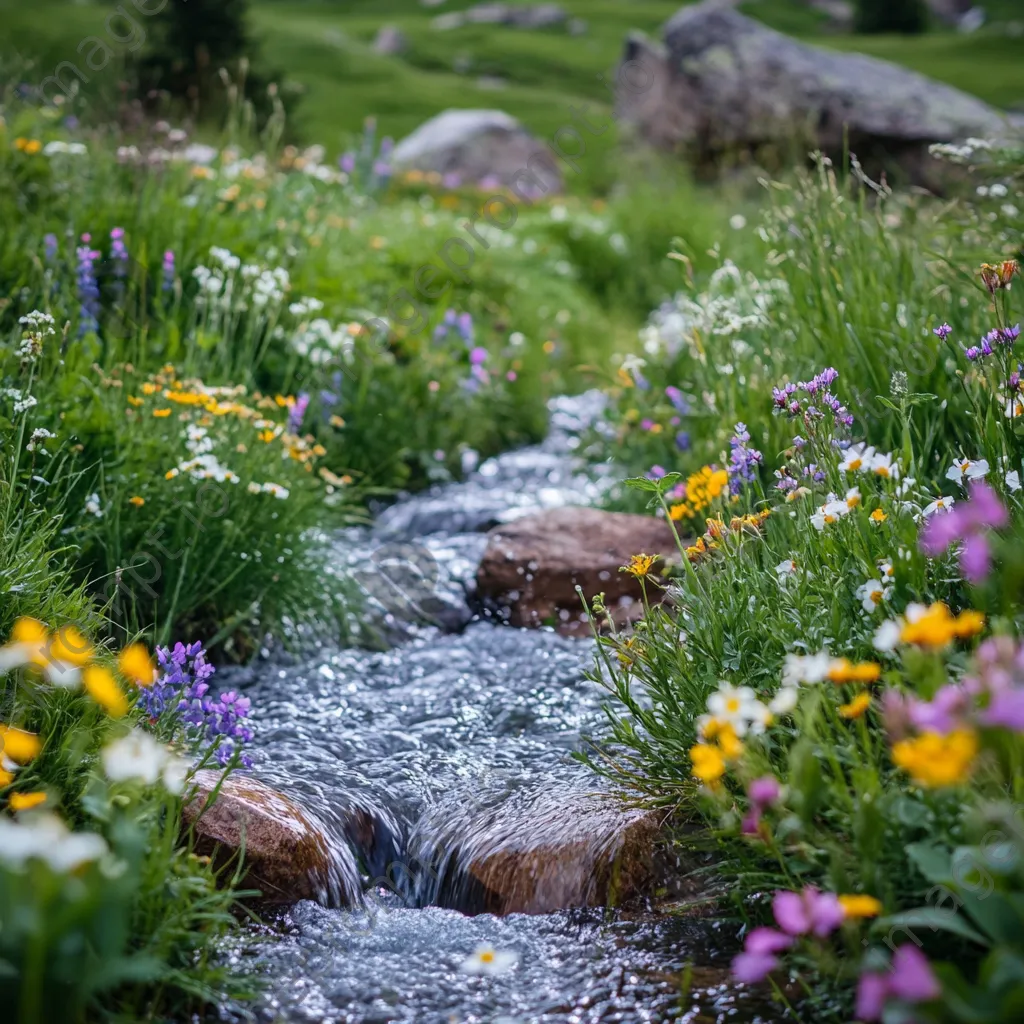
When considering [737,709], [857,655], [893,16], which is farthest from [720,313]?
[893,16]

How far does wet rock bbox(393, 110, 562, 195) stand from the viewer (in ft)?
54.9

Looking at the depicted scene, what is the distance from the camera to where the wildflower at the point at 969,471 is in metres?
2.33

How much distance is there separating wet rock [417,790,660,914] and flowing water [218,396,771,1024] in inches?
0.4

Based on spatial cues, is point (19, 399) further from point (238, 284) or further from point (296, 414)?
point (238, 284)

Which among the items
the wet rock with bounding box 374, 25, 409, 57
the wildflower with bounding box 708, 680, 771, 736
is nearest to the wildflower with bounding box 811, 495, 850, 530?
the wildflower with bounding box 708, 680, 771, 736

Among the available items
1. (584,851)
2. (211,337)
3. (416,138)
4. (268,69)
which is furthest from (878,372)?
(416,138)

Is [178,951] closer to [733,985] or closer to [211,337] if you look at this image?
[733,985]

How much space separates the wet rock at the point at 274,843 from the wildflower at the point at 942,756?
1.62 metres

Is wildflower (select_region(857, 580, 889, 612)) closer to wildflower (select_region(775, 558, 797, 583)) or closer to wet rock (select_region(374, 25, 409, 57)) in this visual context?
wildflower (select_region(775, 558, 797, 583))

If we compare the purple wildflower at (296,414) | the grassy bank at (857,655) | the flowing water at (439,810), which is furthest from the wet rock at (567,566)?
the purple wildflower at (296,414)

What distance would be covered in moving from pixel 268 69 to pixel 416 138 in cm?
475

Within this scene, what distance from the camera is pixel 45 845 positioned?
1.34m

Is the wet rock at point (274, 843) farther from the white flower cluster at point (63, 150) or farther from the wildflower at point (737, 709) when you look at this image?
the white flower cluster at point (63, 150)

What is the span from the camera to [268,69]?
13.2m
